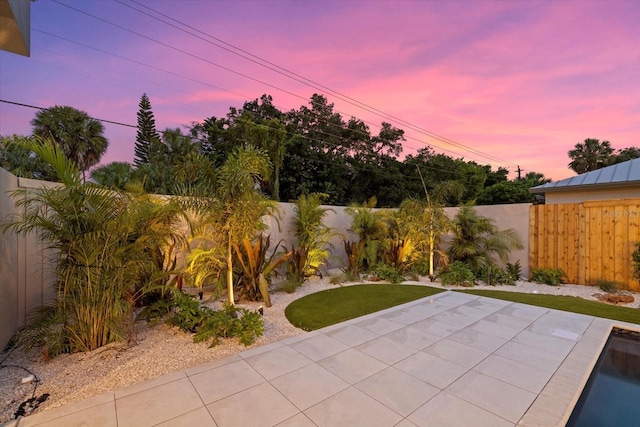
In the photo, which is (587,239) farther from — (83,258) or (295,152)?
→ (295,152)

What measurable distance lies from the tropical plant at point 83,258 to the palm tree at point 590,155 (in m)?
20.1

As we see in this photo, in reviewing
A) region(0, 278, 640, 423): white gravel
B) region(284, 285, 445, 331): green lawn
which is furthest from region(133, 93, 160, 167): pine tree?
region(0, 278, 640, 423): white gravel

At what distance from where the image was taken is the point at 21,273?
3213mm

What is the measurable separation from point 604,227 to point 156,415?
8263 millimetres

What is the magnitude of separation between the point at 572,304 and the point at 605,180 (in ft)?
16.4

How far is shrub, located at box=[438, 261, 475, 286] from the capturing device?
6.18m

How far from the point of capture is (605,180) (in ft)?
23.9

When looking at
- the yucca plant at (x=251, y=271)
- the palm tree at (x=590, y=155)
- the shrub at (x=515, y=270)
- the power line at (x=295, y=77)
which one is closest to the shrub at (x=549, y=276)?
the shrub at (x=515, y=270)

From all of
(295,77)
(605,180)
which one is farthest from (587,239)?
(295,77)

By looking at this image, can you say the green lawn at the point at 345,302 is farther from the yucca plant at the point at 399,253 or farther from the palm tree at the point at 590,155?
the palm tree at the point at 590,155

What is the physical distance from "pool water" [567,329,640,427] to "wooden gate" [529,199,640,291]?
3181 millimetres

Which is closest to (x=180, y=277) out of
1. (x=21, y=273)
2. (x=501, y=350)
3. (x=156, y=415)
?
(x=21, y=273)

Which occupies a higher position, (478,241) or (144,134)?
(144,134)

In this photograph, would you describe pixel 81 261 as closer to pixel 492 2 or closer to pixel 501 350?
pixel 501 350
